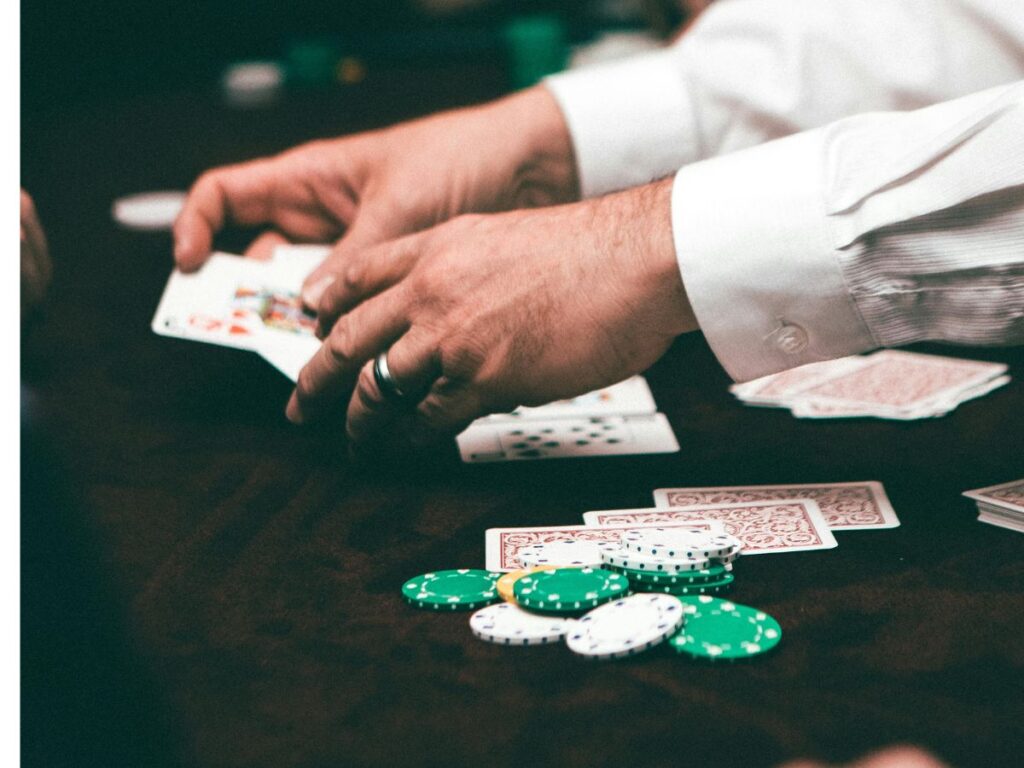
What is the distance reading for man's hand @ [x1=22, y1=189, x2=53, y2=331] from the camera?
172cm

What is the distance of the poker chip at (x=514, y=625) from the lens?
92 cm

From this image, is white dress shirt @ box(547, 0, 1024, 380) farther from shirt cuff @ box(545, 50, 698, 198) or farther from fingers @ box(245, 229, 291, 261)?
fingers @ box(245, 229, 291, 261)

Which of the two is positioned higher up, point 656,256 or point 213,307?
point 656,256

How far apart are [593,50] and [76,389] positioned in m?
2.63

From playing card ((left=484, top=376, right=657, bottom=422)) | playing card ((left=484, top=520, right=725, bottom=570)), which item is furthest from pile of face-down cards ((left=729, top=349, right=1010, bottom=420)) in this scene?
playing card ((left=484, top=520, right=725, bottom=570))

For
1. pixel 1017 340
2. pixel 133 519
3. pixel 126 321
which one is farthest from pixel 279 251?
pixel 1017 340

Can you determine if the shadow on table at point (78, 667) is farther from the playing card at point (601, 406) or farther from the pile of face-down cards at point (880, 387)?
the pile of face-down cards at point (880, 387)

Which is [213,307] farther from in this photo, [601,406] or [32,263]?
[601,406]

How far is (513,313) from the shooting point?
1226 millimetres

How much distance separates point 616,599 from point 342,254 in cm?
87

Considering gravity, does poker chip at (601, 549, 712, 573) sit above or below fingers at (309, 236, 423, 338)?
below

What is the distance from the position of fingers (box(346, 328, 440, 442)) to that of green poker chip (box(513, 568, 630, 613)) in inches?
13.3

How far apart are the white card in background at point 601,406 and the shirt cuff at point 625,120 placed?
0.50 metres

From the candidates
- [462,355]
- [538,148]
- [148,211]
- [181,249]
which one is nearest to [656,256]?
[462,355]
